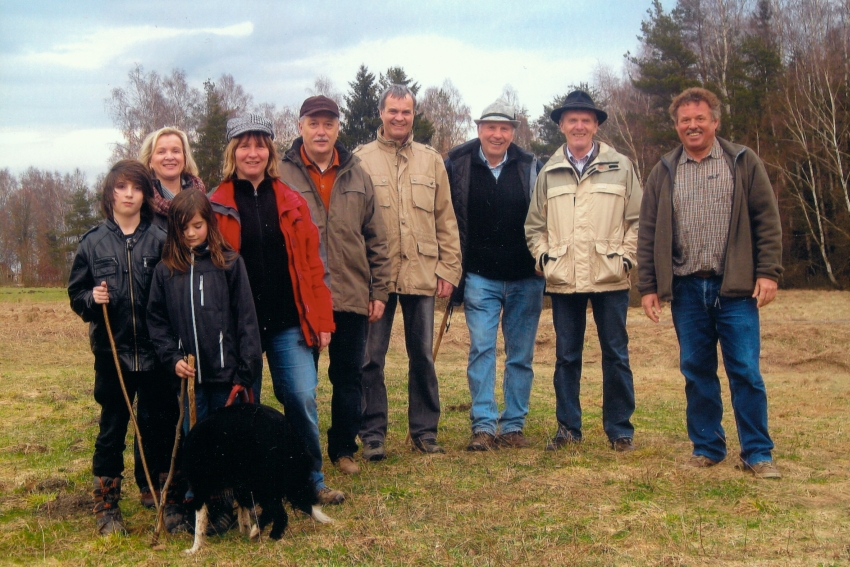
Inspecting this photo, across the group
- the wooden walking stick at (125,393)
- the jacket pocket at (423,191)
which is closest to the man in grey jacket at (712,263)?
the jacket pocket at (423,191)

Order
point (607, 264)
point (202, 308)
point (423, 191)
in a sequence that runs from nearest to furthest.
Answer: point (202, 308), point (607, 264), point (423, 191)

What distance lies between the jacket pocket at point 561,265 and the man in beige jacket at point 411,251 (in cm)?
68

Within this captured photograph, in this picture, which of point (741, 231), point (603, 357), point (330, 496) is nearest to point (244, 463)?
point (330, 496)

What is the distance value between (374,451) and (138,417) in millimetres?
1771

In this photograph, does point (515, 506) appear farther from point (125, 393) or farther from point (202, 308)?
point (125, 393)

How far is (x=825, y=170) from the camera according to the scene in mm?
31250

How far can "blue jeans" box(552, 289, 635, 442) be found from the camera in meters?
5.66

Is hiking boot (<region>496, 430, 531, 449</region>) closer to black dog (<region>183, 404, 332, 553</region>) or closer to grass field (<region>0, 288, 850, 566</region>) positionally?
grass field (<region>0, 288, 850, 566</region>)

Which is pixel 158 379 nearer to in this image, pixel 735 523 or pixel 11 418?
pixel 735 523

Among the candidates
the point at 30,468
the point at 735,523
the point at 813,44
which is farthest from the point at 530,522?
the point at 813,44

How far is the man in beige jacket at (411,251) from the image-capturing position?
18.7 feet

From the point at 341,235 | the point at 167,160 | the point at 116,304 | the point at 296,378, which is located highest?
the point at 167,160

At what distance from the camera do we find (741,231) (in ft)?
16.2

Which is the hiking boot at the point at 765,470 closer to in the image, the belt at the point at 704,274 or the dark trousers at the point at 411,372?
the belt at the point at 704,274
